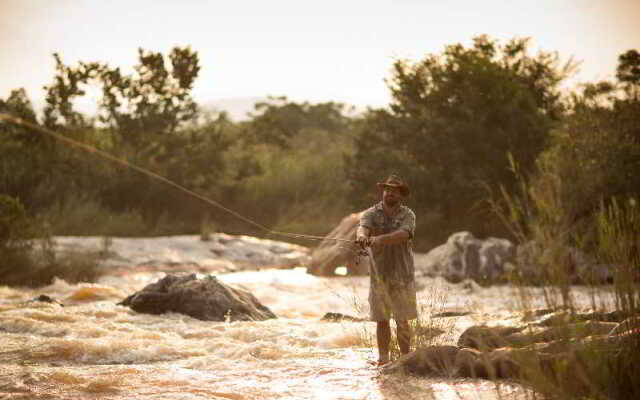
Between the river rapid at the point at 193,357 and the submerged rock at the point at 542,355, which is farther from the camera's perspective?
the river rapid at the point at 193,357

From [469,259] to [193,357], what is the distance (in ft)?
32.3

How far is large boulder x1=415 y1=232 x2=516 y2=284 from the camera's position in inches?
609

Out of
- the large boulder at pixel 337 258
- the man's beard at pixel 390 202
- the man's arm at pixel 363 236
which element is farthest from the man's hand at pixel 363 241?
the large boulder at pixel 337 258

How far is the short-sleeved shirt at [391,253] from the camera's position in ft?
20.6

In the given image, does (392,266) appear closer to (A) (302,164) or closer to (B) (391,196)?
(B) (391,196)

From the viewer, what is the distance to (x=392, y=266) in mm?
6336

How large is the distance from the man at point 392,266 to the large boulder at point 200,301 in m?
3.40

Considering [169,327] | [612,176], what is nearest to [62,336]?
[169,327]

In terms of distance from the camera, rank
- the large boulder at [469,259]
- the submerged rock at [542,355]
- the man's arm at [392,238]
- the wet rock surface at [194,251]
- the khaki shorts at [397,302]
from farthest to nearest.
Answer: the wet rock surface at [194,251] → the large boulder at [469,259] → the khaki shorts at [397,302] → the man's arm at [392,238] → the submerged rock at [542,355]

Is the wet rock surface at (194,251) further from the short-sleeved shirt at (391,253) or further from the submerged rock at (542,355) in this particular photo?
the submerged rock at (542,355)

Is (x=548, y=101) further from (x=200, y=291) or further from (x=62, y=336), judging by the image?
(x=62, y=336)

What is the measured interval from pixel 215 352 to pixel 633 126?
1246 cm

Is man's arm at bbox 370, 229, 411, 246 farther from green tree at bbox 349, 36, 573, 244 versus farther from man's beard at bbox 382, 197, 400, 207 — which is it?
green tree at bbox 349, 36, 573, 244

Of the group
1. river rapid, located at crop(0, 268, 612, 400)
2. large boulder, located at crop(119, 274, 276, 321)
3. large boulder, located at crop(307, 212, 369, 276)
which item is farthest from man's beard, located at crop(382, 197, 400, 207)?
large boulder, located at crop(307, 212, 369, 276)
